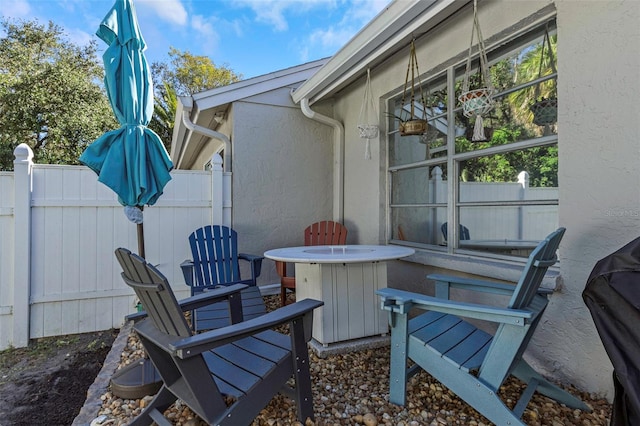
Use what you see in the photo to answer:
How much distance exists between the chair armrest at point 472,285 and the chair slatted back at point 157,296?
152cm

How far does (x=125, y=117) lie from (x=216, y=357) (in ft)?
6.14

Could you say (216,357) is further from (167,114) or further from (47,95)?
(47,95)

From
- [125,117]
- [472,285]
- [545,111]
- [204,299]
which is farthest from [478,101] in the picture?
[125,117]

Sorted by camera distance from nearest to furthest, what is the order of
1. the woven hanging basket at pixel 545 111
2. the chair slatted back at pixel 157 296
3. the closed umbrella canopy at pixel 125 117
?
the chair slatted back at pixel 157 296 < the woven hanging basket at pixel 545 111 < the closed umbrella canopy at pixel 125 117

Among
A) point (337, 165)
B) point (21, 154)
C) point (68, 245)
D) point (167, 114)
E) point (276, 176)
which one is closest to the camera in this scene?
point (21, 154)

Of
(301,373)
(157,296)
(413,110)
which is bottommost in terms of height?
(301,373)

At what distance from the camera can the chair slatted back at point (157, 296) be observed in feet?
4.08

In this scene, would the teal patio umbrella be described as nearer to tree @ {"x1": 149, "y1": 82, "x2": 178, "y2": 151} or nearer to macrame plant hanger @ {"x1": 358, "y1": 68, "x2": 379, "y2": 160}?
macrame plant hanger @ {"x1": 358, "y1": 68, "x2": 379, "y2": 160}

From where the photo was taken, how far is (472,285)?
6.55ft

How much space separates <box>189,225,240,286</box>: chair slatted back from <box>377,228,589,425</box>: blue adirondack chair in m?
2.04

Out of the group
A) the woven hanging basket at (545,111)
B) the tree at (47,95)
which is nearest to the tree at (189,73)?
the tree at (47,95)

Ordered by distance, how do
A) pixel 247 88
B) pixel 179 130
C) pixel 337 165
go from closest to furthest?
pixel 247 88 < pixel 337 165 < pixel 179 130

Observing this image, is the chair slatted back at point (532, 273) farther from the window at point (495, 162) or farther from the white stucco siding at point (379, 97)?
the white stucco siding at point (379, 97)

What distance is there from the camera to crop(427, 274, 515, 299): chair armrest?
191 centimetres
